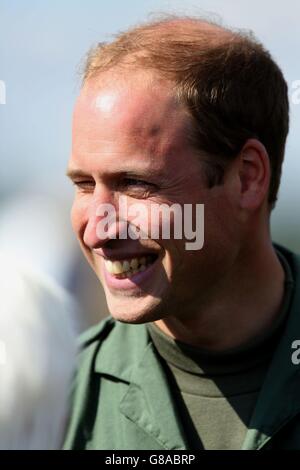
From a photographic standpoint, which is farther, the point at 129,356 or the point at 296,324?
the point at 129,356

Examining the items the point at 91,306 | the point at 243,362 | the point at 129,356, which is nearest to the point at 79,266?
the point at 91,306

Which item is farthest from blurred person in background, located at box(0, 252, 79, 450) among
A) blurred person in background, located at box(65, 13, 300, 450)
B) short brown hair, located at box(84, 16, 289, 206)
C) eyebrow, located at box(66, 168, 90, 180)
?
short brown hair, located at box(84, 16, 289, 206)

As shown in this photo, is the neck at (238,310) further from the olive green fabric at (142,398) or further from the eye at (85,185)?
the eye at (85,185)

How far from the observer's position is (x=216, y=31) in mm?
2412

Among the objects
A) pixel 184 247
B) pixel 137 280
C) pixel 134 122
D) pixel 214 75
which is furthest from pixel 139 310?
pixel 214 75

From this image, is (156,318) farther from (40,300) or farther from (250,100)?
(250,100)

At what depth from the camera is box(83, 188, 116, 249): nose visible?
2242 mm

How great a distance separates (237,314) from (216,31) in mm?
711

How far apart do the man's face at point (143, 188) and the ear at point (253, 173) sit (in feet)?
0.21

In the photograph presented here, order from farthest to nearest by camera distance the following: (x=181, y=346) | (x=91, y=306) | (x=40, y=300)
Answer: (x=91, y=306)
(x=181, y=346)
(x=40, y=300)

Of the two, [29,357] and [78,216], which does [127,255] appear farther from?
[29,357]

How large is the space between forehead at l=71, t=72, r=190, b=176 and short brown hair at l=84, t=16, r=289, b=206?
0.04 meters

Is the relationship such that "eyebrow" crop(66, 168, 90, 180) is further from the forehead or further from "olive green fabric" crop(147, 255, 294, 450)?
"olive green fabric" crop(147, 255, 294, 450)
